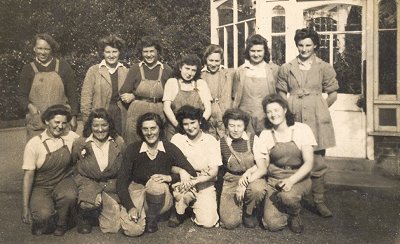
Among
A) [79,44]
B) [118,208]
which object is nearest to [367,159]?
[118,208]

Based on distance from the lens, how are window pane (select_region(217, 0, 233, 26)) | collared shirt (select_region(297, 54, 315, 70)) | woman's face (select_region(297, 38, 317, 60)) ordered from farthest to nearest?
window pane (select_region(217, 0, 233, 26))
collared shirt (select_region(297, 54, 315, 70))
woman's face (select_region(297, 38, 317, 60))

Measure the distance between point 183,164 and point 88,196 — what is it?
908 mm

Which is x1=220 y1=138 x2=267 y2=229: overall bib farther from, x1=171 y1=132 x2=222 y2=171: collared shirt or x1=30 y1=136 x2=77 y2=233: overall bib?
x1=30 y1=136 x2=77 y2=233: overall bib

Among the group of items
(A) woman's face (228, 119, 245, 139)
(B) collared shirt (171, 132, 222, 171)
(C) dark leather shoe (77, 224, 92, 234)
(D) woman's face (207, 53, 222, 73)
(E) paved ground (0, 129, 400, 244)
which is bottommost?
(E) paved ground (0, 129, 400, 244)

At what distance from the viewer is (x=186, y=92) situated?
195 inches

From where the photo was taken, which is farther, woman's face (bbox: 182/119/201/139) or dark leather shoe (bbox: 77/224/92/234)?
woman's face (bbox: 182/119/201/139)

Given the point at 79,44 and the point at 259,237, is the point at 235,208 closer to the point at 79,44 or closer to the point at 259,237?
the point at 259,237

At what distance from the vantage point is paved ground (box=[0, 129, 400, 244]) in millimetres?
4027

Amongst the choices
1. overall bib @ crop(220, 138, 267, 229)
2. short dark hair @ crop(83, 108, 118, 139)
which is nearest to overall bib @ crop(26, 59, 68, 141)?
short dark hair @ crop(83, 108, 118, 139)

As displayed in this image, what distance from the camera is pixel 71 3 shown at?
45.4 ft

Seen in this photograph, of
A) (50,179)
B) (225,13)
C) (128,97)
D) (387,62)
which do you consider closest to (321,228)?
(128,97)

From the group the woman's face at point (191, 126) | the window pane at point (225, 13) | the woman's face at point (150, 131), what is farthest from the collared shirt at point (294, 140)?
the window pane at point (225, 13)

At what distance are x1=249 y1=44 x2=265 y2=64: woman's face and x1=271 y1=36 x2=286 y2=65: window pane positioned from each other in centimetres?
253

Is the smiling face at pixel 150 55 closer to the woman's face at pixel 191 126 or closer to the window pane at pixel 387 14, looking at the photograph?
the woman's face at pixel 191 126
